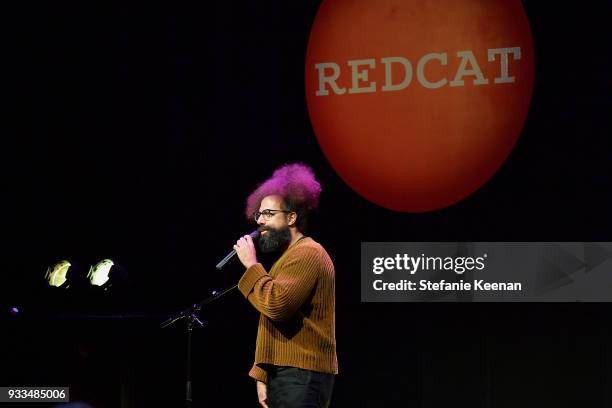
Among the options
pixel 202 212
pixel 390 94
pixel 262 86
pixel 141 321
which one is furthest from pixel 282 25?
pixel 141 321

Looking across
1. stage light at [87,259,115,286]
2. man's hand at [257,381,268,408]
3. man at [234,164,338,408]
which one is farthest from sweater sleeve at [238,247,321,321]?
stage light at [87,259,115,286]

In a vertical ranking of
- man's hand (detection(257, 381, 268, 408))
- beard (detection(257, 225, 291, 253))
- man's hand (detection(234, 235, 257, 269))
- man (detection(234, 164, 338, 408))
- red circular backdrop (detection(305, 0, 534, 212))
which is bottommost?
man's hand (detection(257, 381, 268, 408))

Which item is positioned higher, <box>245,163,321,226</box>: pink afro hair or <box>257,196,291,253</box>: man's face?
<box>245,163,321,226</box>: pink afro hair

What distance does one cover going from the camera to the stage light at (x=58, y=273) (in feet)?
14.6

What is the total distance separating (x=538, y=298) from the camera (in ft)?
14.3

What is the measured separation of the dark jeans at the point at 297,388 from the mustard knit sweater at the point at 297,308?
0.11ft

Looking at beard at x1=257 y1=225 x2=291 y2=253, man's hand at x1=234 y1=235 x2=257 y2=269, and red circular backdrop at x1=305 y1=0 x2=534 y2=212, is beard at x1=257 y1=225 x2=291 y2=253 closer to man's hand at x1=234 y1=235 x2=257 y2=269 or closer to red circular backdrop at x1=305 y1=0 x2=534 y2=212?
man's hand at x1=234 y1=235 x2=257 y2=269

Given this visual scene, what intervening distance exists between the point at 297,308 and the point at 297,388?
27cm

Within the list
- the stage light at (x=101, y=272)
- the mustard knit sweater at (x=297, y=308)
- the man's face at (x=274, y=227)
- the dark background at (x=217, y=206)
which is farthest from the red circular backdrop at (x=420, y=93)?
the mustard knit sweater at (x=297, y=308)

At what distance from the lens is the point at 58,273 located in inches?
175

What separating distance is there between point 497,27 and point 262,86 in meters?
1.41

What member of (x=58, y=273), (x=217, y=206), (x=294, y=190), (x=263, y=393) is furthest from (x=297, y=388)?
(x=58, y=273)

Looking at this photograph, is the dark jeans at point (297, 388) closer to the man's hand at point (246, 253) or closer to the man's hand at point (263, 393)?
the man's hand at point (263, 393)

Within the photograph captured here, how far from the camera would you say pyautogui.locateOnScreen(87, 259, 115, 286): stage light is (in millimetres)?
4453
